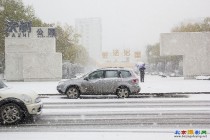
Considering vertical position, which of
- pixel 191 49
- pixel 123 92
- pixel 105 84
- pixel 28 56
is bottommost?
pixel 123 92

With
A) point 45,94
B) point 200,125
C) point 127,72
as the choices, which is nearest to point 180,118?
point 200,125

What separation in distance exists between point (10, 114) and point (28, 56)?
25.4 metres

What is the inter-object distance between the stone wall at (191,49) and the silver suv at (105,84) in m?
17.5

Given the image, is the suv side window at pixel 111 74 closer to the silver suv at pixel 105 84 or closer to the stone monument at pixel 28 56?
the silver suv at pixel 105 84

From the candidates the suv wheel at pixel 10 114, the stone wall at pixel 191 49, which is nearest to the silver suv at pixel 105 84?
the suv wheel at pixel 10 114

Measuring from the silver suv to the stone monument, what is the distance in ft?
57.9

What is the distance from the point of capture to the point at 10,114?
31.0 ft

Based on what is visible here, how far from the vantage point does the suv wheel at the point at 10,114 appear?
9383 millimetres

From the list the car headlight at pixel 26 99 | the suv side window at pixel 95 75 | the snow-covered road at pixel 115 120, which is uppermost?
the suv side window at pixel 95 75

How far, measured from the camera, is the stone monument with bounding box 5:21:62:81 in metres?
34.2

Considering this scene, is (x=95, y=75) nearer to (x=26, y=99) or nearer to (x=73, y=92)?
(x=73, y=92)

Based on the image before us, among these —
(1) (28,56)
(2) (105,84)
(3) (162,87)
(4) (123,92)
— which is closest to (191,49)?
(3) (162,87)

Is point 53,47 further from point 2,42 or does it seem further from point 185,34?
point 2,42

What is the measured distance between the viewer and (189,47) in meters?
33.9
